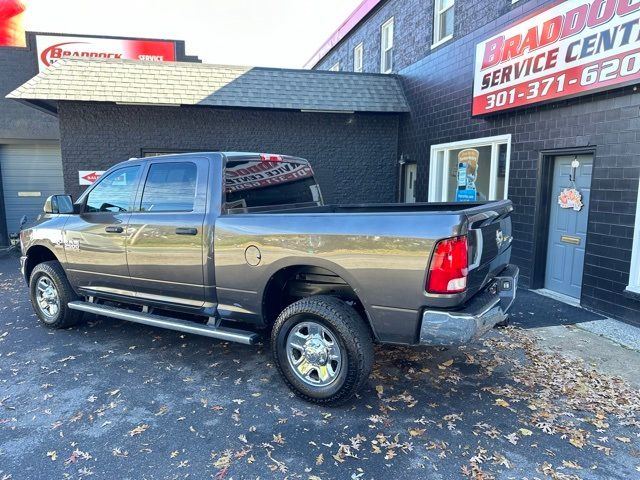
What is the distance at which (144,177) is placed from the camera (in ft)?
14.7

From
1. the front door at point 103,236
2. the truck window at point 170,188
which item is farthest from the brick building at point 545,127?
the front door at point 103,236

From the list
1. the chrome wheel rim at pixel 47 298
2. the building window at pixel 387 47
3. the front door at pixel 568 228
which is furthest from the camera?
the building window at pixel 387 47

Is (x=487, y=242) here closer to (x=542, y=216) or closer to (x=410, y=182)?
(x=542, y=216)

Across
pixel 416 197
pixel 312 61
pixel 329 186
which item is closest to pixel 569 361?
pixel 416 197

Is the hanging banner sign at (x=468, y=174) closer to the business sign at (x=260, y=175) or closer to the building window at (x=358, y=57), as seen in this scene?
the business sign at (x=260, y=175)

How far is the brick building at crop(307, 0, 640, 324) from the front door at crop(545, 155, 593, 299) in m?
0.02

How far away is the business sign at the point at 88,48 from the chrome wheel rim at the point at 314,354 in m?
10.2

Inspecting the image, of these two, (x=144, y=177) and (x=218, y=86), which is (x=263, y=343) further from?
(x=218, y=86)

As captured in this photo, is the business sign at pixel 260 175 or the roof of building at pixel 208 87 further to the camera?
the roof of building at pixel 208 87

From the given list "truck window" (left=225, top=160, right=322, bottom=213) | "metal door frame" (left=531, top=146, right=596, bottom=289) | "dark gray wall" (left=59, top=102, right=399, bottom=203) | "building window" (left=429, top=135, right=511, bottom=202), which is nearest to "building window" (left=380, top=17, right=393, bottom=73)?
"dark gray wall" (left=59, top=102, right=399, bottom=203)

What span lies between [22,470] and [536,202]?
6.93 m

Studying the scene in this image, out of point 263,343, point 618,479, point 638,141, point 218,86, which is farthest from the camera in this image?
point 218,86

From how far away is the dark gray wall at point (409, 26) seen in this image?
309 inches

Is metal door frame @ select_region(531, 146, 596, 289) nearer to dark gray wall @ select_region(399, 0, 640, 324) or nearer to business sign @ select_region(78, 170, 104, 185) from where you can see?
dark gray wall @ select_region(399, 0, 640, 324)
